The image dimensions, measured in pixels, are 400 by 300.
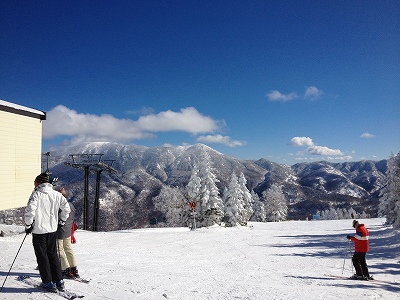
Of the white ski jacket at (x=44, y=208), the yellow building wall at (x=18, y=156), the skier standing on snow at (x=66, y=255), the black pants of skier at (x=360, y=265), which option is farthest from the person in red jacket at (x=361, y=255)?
the yellow building wall at (x=18, y=156)

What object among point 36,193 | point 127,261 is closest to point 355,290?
point 127,261

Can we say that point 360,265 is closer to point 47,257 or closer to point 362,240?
point 362,240

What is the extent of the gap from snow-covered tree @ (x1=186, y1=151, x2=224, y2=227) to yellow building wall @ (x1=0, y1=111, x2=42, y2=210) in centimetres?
1891

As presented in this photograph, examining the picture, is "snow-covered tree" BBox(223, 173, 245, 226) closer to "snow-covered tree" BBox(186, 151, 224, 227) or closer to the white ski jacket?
"snow-covered tree" BBox(186, 151, 224, 227)

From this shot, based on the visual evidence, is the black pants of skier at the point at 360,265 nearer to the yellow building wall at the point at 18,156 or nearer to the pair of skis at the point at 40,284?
the pair of skis at the point at 40,284

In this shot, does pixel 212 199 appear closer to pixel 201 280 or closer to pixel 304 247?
pixel 304 247

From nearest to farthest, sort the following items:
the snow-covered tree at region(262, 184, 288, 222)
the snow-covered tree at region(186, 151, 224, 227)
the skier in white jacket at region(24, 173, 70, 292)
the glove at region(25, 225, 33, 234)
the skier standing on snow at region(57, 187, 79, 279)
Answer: the glove at region(25, 225, 33, 234), the skier in white jacket at region(24, 173, 70, 292), the skier standing on snow at region(57, 187, 79, 279), the snow-covered tree at region(186, 151, 224, 227), the snow-covered tree at region(262, 184, 288, 222)

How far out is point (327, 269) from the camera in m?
11.2

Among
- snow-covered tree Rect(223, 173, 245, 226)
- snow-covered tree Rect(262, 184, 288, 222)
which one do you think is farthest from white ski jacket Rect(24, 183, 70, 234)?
snow-covered tree Rect(262, 184, 288, 222)

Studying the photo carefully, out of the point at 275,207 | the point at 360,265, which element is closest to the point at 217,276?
the point at 360,265

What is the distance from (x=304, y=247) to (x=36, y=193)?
16128mm

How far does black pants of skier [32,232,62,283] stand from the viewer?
560cm

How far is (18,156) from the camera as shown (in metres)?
15.9

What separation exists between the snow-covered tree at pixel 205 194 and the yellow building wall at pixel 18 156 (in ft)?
62.0
